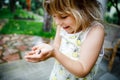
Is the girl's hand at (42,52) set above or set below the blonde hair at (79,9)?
below

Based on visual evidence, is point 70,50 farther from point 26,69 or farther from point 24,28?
point 24,28

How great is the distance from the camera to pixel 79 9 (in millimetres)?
968

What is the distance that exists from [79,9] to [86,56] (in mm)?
289

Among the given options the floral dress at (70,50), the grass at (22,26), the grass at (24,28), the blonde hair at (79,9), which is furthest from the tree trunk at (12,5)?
the blonde hair at (79,9)

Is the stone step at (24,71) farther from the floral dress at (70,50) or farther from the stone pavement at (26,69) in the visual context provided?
the floral dress at (70,50)

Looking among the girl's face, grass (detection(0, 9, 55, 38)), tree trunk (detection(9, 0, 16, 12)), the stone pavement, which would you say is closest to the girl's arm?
the girl's face

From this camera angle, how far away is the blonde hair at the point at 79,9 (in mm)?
935

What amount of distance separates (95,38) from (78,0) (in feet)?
0.82

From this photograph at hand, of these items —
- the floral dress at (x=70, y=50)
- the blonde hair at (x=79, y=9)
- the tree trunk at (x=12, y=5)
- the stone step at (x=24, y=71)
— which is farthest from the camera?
the tree trunk at (x=12, y=5)

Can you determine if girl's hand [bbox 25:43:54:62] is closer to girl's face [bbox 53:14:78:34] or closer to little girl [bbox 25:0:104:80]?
little girl [bbox 25:0:104:80]

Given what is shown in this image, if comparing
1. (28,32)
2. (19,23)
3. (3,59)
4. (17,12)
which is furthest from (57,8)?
(17,12)

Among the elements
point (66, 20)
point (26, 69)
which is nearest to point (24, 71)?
point (26, 69)

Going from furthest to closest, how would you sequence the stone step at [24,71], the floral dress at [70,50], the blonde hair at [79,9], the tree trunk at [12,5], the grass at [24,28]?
the tree trunk at [12,5], the grass at [24,28], the stone step at [24,71], the floral dress at [70,50], the blonde hair at [79,9]

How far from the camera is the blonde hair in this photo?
36.8 inches
